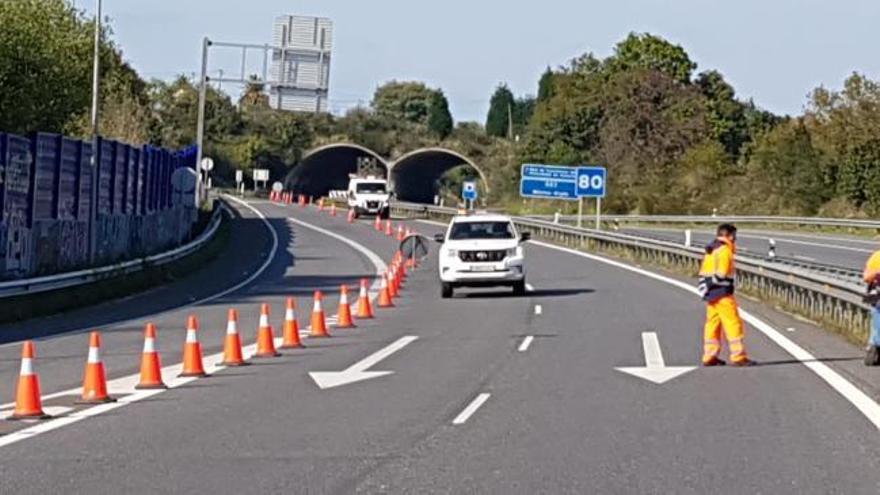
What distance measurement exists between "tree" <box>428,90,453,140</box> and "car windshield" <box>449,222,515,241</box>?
401ft

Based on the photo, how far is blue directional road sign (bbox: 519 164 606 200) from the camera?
6419 cm

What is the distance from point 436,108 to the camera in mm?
173625

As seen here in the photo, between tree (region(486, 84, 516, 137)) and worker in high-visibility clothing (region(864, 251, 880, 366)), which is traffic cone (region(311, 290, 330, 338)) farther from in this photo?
tree (region(486, 84, 516, 137))

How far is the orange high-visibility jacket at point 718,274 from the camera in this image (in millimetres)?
19500

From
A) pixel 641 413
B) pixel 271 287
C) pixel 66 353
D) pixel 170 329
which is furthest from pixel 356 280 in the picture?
pixel 641 413

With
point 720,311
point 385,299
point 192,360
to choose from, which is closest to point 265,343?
point 192,360

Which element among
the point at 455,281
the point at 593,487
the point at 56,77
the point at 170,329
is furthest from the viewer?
the point at 56,77

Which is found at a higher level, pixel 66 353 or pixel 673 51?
pixel 673 51

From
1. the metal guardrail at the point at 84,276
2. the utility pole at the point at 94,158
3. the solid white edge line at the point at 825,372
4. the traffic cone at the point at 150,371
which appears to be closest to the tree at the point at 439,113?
the metal guardrail at the point at 84,276

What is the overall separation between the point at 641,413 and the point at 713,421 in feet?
2.70

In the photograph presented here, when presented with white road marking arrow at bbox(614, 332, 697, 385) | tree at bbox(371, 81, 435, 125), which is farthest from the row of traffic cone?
A: tree at bbox(371, 81, 435, 125)

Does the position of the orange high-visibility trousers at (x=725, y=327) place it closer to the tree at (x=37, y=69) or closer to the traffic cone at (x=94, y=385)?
the traffic cone at (x=94, y=385)

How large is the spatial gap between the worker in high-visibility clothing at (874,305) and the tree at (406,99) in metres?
172

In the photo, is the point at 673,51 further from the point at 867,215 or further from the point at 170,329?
the point at 170,329
